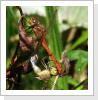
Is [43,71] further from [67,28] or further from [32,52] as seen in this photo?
[67,28]

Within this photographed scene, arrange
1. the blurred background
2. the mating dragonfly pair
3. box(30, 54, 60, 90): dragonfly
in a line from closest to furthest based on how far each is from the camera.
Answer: the mating dragonfly pair < box(30, 54, 60, 90): dragonfly < the blurred background

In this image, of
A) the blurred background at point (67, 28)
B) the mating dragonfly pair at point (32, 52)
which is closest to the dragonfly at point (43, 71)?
the mating dragonfly pair at point (32, 52)

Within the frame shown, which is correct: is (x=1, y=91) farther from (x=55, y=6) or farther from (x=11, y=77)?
(x=55, y=6)

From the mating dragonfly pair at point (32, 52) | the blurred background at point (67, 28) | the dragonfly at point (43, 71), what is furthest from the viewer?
the blurred background at point (67, 28)

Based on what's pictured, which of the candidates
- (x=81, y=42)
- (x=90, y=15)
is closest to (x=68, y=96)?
(x=90, y=15)

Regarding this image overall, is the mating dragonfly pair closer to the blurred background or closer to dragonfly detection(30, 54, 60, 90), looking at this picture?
dragonfly detection(30, 54, 60, 90)

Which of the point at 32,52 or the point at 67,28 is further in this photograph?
the point at 67,28

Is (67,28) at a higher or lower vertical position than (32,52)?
higher

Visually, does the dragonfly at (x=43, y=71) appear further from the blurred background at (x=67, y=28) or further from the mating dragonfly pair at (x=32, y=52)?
the blurred background at (x=67, y=28)

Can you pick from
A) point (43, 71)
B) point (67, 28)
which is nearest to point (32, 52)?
point (43, 71)

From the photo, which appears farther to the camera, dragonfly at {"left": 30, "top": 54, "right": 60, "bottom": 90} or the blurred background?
the blurred background

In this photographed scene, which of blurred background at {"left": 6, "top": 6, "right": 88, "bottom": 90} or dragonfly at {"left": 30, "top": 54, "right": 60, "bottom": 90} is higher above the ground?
blurred background at {"left": 6, "top": 6, "right": 88, "bottom": 90}

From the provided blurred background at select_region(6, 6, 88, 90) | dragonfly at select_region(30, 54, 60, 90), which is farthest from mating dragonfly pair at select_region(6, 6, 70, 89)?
blurred background at select_region(6, 6, 88, 90)
